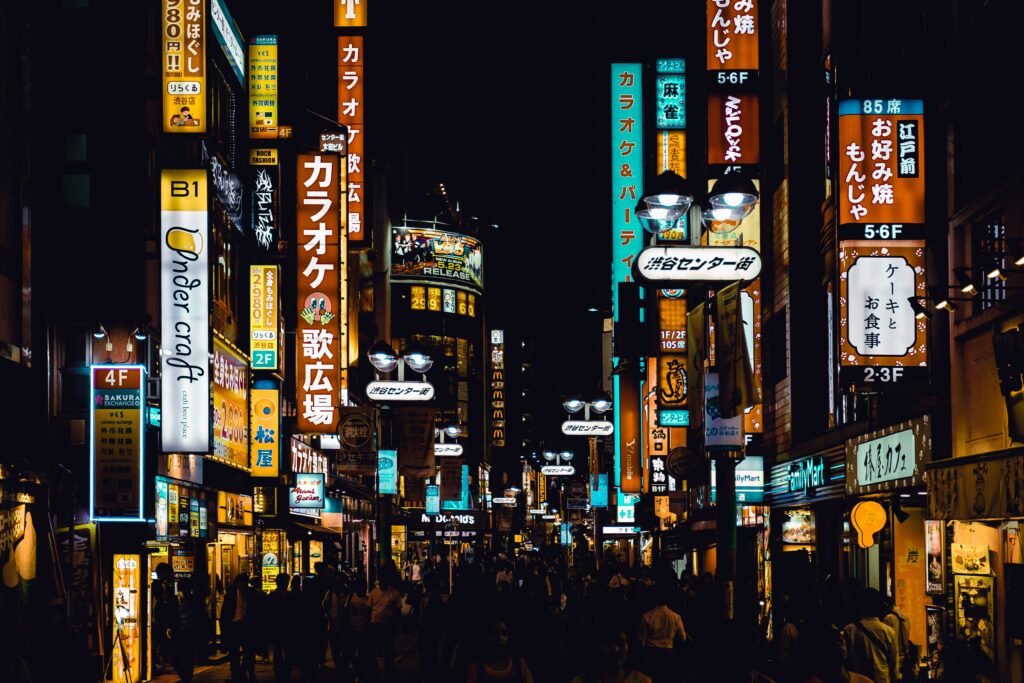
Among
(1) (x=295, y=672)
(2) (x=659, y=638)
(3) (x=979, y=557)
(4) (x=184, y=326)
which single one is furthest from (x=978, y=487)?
(1) (x=295, y=672)

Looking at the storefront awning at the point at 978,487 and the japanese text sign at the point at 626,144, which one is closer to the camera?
the storefront awning at the point at 978,487

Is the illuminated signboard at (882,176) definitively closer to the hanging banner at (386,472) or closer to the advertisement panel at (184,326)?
the advertisement panel at (184,326)

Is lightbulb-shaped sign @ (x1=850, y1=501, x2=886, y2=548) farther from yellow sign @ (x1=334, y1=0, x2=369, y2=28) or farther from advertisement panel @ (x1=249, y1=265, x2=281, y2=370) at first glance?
yellow sign @ (x1=334, y1=0, x2=369, y2=28)

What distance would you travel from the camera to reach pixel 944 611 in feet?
66.2

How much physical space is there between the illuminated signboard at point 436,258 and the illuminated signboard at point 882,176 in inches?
4108

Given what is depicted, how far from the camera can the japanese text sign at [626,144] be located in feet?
141

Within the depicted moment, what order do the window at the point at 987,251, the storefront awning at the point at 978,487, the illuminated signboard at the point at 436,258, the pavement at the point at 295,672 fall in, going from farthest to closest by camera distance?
the illuminated signboard at the point at 436,258 < the pavement at the point at 295,672 < the window at the point at 987,251 < the storefront awning at the point at 978,487

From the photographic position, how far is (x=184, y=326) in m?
23.1

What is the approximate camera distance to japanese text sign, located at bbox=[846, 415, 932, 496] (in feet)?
64.0

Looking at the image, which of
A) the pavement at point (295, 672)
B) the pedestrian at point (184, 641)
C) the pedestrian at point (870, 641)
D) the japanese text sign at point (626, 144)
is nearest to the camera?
the pedestrian at point (870, 641)

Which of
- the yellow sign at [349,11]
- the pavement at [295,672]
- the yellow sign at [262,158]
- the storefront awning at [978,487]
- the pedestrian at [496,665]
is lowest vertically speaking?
the pavement at [295,672]

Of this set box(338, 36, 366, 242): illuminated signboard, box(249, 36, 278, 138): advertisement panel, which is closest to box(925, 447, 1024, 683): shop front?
box(249, 36, 278, 138): advertisement panel

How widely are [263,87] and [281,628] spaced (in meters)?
15.1

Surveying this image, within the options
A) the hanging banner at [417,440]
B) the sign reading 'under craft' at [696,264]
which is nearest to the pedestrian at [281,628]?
the sign reading 'under craft' at [696,264]
